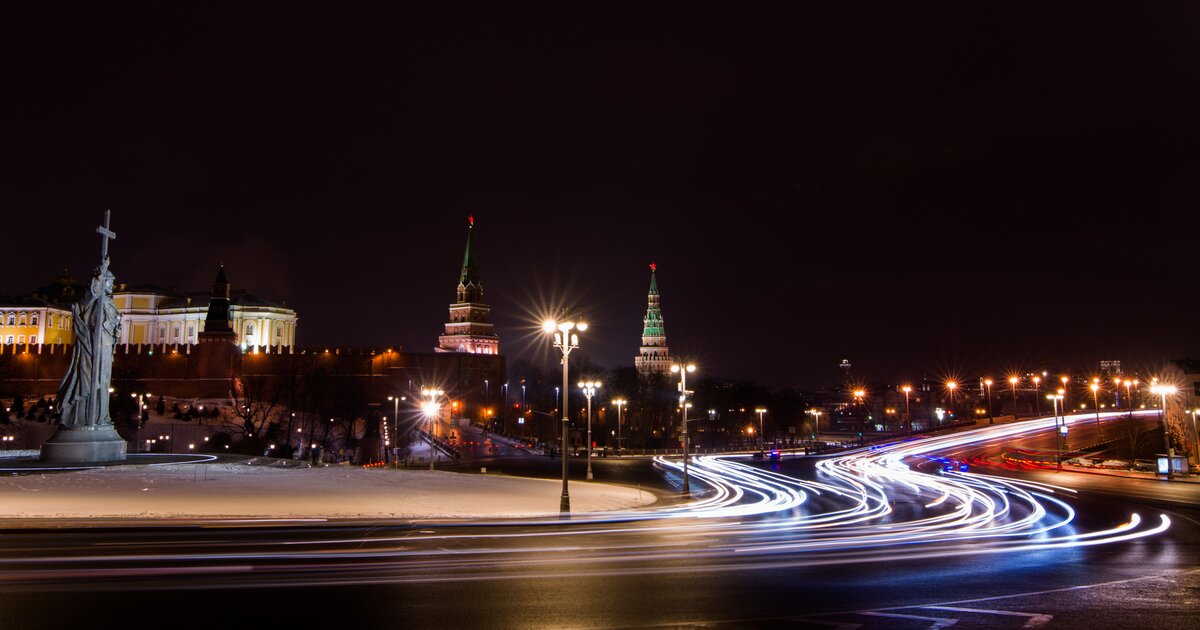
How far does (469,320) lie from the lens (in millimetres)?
166750

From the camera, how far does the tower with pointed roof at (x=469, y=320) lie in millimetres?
165000

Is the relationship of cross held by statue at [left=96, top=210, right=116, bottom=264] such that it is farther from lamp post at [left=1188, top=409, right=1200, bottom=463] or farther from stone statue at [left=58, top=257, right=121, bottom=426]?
lamp post at [left=1188, top=409, right=1200, bottom=463]

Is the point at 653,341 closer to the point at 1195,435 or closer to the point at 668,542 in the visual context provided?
the point at 1195,435

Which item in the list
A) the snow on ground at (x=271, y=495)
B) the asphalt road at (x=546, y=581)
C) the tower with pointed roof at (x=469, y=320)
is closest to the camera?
the asphalt road at (x=546, y=581)

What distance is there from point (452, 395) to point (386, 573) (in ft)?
351

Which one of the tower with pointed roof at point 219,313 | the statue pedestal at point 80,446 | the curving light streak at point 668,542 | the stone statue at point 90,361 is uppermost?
the tower with pointed roof at point 219,313

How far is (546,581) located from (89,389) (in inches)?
975

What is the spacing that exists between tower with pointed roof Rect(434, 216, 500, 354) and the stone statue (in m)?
133

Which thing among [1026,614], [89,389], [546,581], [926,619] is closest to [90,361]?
[89,389]

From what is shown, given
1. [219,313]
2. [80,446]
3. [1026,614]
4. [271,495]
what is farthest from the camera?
[219,313]

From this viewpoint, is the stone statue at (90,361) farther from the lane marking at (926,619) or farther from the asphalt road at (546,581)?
the lane marking at (926,619)

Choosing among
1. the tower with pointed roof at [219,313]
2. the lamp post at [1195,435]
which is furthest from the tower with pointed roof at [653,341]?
the lamp post at [1195,435]

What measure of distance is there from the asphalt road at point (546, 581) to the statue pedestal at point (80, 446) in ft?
49.3

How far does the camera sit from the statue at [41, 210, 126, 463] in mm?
27484
